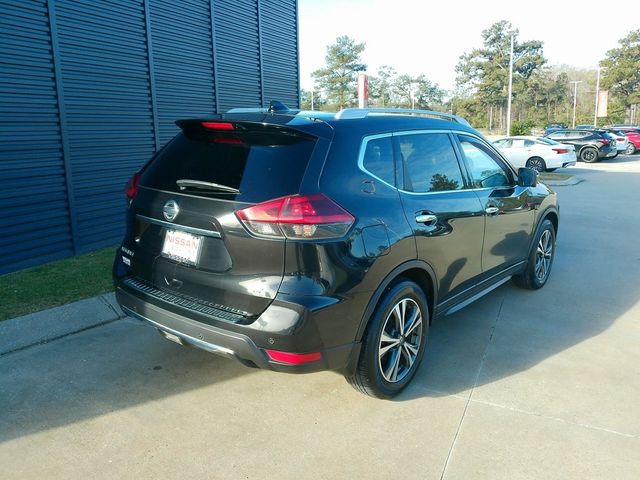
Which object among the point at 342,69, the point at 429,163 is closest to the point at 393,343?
the point at 429,163

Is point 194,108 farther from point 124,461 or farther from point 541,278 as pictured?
point 124,461

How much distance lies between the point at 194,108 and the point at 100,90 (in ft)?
5.96

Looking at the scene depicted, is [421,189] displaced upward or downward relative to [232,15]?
downward

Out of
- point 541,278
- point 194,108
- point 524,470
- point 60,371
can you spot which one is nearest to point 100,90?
point 194,108

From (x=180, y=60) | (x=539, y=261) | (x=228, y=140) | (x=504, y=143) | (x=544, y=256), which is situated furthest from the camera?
(x=504, y=143)

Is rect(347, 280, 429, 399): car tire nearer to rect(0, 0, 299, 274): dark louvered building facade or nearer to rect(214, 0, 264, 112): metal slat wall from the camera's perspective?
rect(0, 0, 299, 274): dark louvered building facade

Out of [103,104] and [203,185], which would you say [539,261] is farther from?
[103,104]

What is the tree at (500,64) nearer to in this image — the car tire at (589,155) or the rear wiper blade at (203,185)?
the car tire at (589,155)

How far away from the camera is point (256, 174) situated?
2781mm

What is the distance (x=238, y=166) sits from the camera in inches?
113

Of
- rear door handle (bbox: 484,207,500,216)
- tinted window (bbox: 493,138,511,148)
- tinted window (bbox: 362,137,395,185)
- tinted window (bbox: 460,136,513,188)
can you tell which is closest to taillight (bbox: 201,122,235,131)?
tinted window (bbox: 362,137,395,185)

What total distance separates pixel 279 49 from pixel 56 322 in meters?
7.62

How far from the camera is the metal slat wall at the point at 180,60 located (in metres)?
7.63

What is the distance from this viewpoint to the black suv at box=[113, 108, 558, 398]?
8.73 feet
